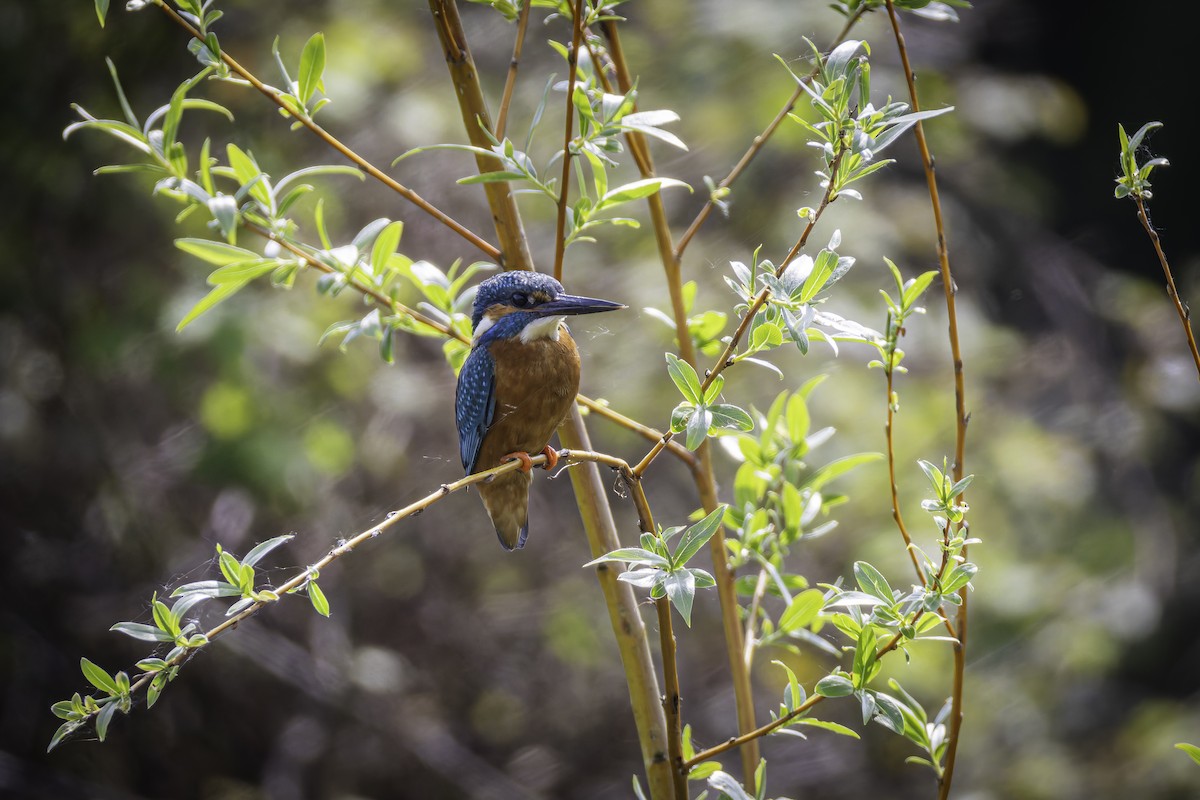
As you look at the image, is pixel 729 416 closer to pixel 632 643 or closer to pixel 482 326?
pixel 632 643

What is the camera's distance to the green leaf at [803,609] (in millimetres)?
1007

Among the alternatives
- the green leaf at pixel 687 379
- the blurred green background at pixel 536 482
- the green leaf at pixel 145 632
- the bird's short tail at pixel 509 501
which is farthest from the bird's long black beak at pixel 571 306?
the blurred green background at pixel 536 482

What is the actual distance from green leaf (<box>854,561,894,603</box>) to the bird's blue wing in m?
0.72

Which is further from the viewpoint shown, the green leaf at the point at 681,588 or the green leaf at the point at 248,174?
the green leaf at the point at 248,174

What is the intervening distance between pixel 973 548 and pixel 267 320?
7.07ft

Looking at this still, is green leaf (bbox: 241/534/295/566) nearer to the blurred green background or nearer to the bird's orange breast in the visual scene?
the bird's orange breast

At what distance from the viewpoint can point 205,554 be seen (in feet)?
9.82

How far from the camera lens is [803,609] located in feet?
3.34

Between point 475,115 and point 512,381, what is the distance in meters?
0.53

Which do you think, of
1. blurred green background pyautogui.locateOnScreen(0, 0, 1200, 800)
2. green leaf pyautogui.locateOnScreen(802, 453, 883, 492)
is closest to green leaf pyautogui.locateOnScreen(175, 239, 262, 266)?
green leaf pyautogui.locateOnScreen(802, 453, 883, 492)

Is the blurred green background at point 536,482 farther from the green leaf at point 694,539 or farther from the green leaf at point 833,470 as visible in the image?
the green leaf at point 694,539

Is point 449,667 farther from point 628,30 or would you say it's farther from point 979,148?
point 979,148

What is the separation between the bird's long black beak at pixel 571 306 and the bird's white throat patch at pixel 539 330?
1.4 inches

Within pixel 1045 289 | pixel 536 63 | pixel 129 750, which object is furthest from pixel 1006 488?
pixel 129 750
